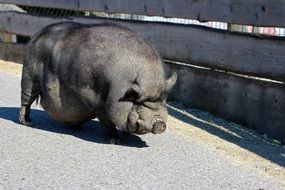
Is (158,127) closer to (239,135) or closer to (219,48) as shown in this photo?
(239,135)

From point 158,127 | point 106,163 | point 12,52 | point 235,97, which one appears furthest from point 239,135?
point 12,52

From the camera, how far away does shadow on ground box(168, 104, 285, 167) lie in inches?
248

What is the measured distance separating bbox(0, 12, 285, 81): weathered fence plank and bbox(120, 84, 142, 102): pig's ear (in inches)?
78.4

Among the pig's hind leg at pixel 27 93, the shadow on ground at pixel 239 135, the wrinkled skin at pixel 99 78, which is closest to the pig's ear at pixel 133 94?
the wrinkled skin at pixel 99 78

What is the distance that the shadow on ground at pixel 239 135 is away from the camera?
629cm

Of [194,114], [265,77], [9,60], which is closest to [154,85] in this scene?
[265,77]

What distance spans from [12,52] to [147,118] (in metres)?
6.75

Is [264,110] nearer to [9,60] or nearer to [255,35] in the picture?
[255,35]

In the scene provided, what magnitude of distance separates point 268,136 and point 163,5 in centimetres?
266

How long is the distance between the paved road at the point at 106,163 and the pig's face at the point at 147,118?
0.23m

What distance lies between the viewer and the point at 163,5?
28.9 feet

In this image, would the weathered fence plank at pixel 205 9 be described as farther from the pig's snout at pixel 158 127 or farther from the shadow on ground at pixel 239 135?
the pig's snout at pixel 158 127

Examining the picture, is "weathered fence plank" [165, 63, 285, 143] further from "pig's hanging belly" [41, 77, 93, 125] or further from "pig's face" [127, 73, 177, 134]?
"pig's hanging belly" [41, 77, 93, 125]

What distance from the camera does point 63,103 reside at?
6.12 metres
